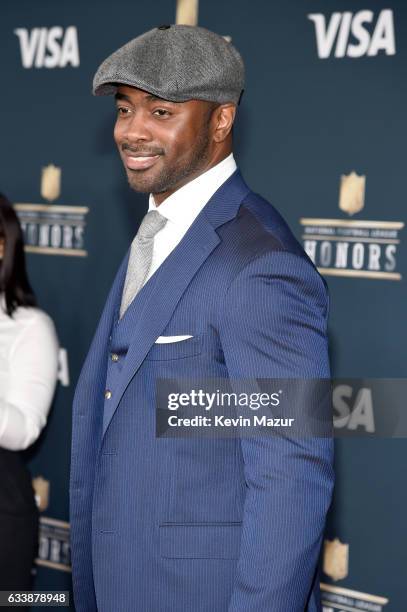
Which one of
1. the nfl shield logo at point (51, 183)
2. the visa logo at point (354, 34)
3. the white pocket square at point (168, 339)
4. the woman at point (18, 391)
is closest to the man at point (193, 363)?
the white pocket square at point (168, 339)

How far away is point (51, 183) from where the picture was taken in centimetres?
293

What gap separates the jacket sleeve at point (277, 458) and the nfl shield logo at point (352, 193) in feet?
3.39

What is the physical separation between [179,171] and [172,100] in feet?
0.37

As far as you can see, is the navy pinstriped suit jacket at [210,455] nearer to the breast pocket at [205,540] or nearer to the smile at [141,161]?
the breast pocket at [205,540]

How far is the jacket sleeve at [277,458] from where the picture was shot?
1.22 meters

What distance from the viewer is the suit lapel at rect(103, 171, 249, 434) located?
52.6 inches

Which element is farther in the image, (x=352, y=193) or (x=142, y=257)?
(x=352, y=193)

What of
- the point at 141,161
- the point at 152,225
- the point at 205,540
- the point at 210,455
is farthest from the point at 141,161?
A: the point at 205,540

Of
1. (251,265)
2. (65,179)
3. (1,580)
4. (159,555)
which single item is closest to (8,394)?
(1,580)

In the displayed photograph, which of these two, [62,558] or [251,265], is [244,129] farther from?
[62,558]

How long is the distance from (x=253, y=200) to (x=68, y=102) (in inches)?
63.3

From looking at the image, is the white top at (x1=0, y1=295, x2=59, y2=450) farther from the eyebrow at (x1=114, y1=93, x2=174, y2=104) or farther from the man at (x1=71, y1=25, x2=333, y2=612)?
the eyebrow at (x1=114, y1=93, x2=174, y2=104)

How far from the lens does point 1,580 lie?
2234mm

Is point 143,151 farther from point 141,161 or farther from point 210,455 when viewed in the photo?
point 210,455
